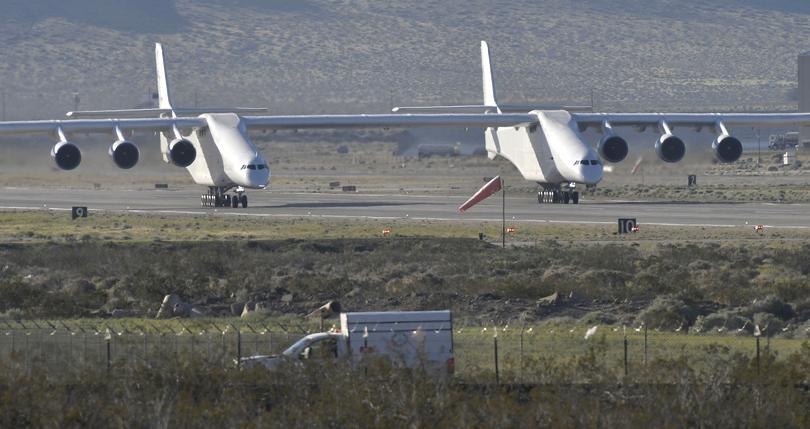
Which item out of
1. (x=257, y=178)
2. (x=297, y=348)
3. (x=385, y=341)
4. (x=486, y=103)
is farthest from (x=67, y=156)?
(x=385, y=341)

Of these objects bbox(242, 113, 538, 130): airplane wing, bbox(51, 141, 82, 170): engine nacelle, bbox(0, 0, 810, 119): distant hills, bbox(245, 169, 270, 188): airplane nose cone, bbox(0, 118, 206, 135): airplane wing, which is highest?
bbox(0, 0, 810, 119): distant hills

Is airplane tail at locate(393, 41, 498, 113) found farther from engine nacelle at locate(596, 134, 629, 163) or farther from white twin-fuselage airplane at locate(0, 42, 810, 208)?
engine nacelle at locate(596, 134, 629, 163)

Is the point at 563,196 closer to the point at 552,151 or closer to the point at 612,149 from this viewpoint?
Result: the point at 552,151

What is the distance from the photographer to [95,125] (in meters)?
62.0

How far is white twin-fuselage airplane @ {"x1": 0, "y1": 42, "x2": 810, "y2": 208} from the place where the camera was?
196 feet

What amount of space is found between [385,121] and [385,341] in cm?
4405

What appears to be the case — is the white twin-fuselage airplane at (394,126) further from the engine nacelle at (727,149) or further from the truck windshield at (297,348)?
the truck windshield at (297,348)

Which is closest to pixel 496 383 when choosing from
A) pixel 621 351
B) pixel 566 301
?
pixel 621 351

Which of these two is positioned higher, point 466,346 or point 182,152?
point 182,152

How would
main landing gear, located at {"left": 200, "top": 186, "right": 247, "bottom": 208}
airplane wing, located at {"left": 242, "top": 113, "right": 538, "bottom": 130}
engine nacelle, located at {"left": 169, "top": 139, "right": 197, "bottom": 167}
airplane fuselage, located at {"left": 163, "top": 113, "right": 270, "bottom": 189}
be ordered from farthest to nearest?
airplane wing, located at {"left": 242, "top": 113, "right": 538, "bottom": 130} → main landing gear, located at {"left": 200, "top": 186, "right": 247, "bottom": 208} → engine nacelle, located at {"left": 169, "top": 139, "right": 197, "bottom": 167} → airplane fuselage, located at {"left": 163, "top": 113, "right": 270, "bottom": 189}

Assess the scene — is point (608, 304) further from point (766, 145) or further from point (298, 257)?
point (766, 145)

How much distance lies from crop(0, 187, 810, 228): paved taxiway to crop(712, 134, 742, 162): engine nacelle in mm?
1772

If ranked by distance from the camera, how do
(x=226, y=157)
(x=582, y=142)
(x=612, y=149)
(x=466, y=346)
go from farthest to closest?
(x=612, y=149), (x=582, y=142), (x=226, y=157), (x=466, y=346)

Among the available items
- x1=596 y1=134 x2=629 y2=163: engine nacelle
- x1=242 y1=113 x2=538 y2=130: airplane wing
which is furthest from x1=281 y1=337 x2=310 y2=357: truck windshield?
x1=596 y1=134 x2=629 y2=163: engine nacelle
